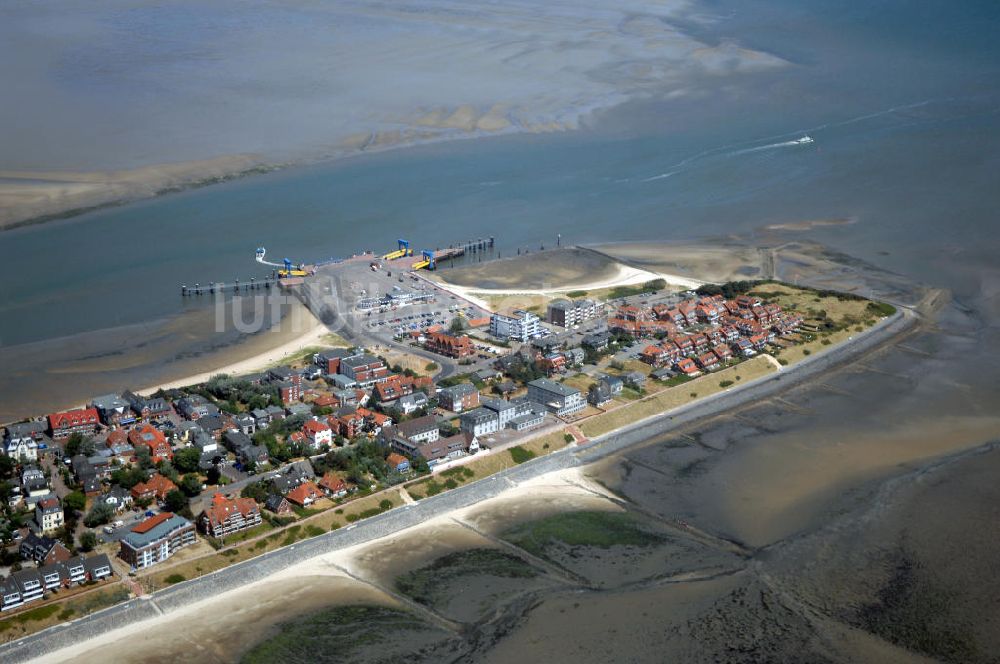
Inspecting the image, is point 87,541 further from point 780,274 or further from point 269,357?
point 780,274

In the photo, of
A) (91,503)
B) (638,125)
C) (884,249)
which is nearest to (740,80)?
(638,125)

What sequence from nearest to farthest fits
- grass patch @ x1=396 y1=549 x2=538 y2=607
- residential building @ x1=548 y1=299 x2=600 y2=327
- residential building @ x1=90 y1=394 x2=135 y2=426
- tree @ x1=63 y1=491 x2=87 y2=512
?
grass patch @ x1=396 y1=549 x2=538 y2=607
tree @ x1=63 y1=491 x2=87 y2=512
residential building @ x1=90 y1=394 x2=135 y2=426
residential building @ x1=548 y1=299 x2=600 y2=327

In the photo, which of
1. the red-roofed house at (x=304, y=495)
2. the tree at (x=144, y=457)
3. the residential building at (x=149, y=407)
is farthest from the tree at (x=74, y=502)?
the residential building at (x=149, y=407)

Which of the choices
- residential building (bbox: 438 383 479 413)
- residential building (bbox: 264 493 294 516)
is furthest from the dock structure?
residential building (bbox: 264 493 294 516)

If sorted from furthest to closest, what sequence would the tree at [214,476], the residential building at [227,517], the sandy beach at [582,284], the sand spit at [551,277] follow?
the sand spit at [551,277]
the sandy beach at [582,284]
the tree at [214,476]
the residential building at [227,517]

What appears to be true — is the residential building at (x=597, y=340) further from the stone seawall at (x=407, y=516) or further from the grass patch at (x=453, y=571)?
the grass patch at (x=453, y=571)

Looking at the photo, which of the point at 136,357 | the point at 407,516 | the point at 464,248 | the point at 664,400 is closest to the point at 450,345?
the point at 664,400

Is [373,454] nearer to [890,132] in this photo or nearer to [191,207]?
[191,207]

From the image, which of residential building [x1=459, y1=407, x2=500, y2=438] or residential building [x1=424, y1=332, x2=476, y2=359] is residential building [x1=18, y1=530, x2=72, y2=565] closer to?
residential building [x1=459, y1=407, x2=500, y2=438]
